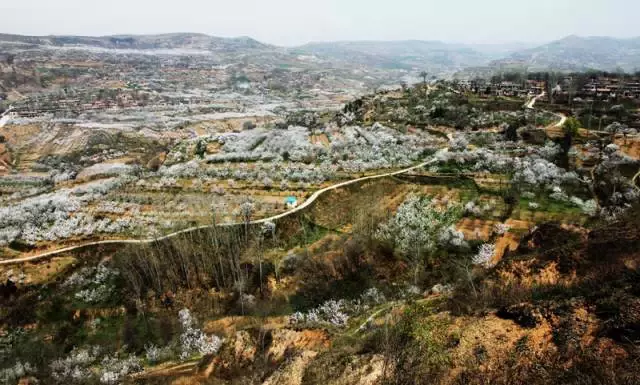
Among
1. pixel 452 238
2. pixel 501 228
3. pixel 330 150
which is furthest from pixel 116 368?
pixel 330 150

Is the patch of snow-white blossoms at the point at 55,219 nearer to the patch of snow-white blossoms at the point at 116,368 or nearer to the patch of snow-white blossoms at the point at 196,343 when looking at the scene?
the patch of snow-white blossoms at the point at 116,368

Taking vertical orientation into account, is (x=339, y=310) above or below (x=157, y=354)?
above

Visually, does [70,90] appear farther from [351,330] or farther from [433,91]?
[351,330]

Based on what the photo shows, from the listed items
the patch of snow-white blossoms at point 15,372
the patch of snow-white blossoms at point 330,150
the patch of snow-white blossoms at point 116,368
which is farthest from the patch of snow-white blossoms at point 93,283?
the patch of snow-white blossoms at point 330,150

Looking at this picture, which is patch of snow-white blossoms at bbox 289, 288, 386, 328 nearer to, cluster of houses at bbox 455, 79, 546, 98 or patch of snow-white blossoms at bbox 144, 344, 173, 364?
patch of snow-white blossoms at bbox 144, 344, 173, 364

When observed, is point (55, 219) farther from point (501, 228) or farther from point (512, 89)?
point (512, 89)

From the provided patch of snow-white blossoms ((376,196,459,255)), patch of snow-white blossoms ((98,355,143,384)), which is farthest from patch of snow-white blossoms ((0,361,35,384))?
patch of snow-white blossoms ((376,196,459,255))
